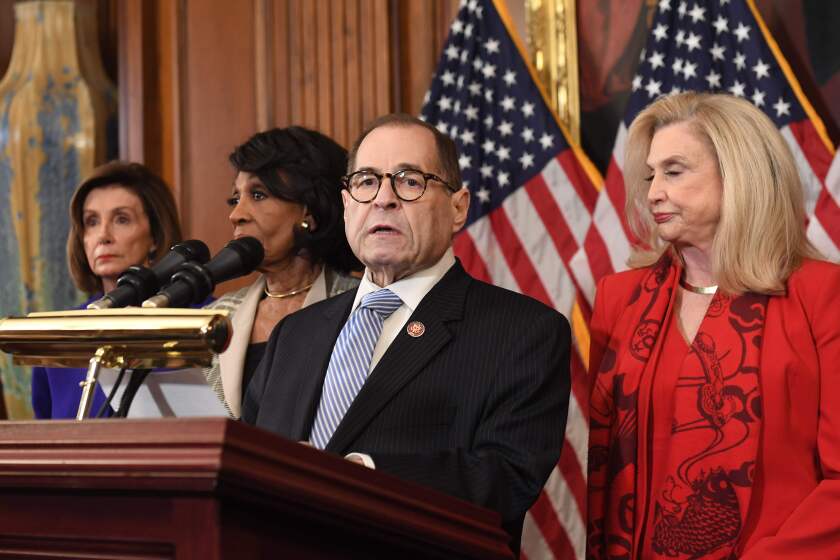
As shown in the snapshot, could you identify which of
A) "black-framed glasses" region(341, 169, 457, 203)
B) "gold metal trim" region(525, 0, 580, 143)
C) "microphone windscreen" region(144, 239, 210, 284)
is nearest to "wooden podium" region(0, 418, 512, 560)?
"microphone windscreen" region(144, 239, 210, 284)

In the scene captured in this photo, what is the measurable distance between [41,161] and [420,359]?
3.17m

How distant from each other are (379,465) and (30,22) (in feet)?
12.7

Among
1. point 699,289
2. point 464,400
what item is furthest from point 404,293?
point 699,289

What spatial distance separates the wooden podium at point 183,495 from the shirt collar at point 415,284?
940 millimetres

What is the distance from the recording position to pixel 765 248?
2.75 meters

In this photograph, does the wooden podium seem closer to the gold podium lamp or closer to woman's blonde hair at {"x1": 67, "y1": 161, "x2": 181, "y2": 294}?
the gold podium lamp

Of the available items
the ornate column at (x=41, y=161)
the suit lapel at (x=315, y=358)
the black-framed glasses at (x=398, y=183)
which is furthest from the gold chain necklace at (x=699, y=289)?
the ornate column at (x=41, y=161)

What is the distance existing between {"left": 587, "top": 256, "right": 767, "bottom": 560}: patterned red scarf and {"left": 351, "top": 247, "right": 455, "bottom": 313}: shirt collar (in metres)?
0.52

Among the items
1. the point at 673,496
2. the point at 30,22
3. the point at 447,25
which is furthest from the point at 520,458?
the point at 30,22

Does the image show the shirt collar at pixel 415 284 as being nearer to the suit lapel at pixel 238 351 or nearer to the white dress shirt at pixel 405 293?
the white dress shirt at pixel 405 293

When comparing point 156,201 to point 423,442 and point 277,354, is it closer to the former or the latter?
point 277,354

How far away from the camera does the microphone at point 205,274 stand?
6.52 ft

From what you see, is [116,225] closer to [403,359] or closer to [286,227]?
[286,227]

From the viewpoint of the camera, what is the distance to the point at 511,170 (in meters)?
4.27
